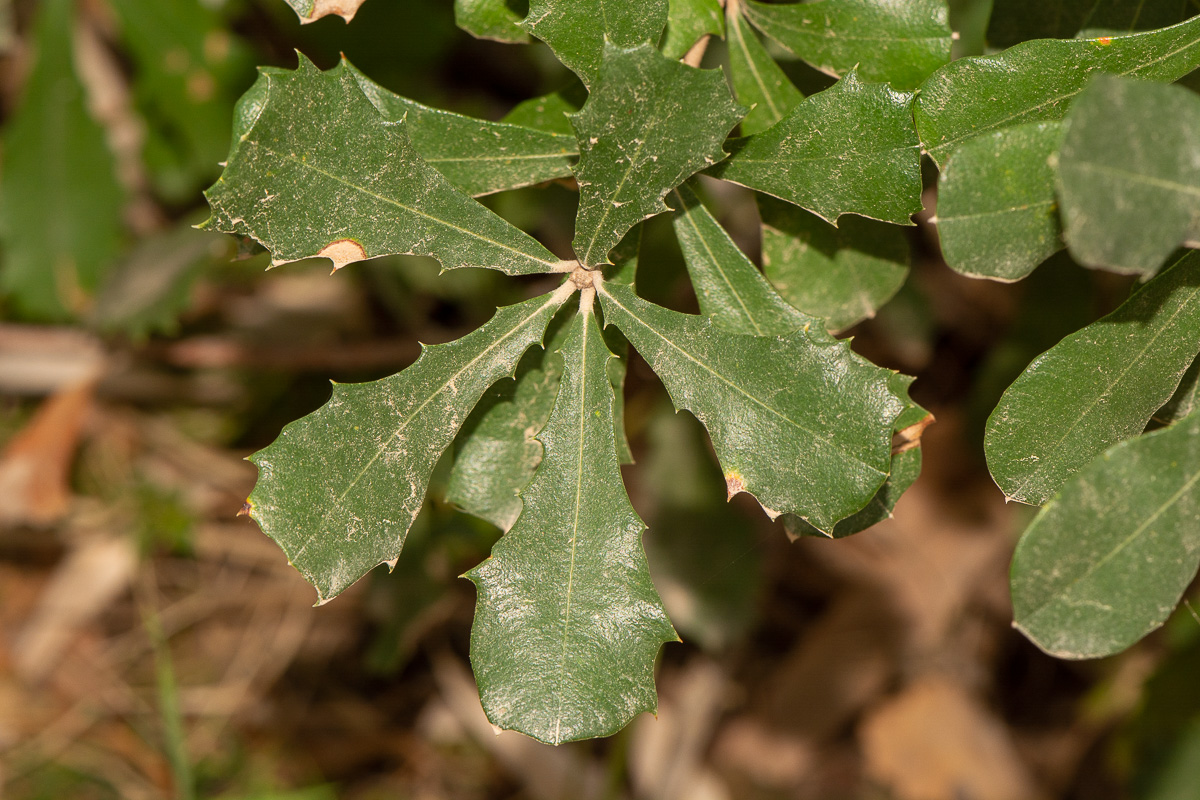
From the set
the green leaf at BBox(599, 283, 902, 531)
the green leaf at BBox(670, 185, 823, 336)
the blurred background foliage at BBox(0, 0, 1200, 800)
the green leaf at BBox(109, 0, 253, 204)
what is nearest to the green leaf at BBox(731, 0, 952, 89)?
the green leaf at BBox(670, 185, 823, 336)

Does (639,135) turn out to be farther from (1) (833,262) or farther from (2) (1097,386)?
(2) (1097,386)

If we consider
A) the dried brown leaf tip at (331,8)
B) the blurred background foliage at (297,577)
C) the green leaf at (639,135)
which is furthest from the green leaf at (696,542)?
the dried brown leaf tip at (331,8)

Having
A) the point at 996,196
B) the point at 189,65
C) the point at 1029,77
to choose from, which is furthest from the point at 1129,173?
the point at 189,65

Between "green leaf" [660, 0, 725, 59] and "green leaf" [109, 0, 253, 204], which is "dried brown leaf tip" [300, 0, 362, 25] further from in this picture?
"green leaf" [109, 0, 253, 204]

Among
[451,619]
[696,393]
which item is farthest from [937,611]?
[696,393]

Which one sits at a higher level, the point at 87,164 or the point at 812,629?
the point at 87,164

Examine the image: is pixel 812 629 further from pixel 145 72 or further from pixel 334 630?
pixel 145 72

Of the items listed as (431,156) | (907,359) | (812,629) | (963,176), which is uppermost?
(963,176)

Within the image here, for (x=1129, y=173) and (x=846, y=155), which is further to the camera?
(x=846, y=155)
